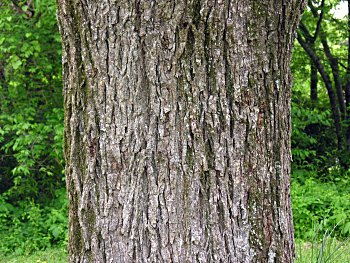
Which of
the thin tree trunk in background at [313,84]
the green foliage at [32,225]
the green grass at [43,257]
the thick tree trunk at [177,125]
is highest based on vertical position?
the thin tree trunk in background at [313,84]

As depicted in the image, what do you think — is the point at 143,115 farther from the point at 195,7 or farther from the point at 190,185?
the point at 195,7

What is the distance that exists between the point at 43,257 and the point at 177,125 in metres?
4.65

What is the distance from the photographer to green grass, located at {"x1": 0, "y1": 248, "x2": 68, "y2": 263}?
6254mm

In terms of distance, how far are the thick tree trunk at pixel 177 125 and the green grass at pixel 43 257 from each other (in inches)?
160

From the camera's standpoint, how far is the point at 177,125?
2.32 metres

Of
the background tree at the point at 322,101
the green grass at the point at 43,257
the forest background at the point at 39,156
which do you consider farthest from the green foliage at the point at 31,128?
the background tree at the point at 322,101

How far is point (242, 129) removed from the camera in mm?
2338

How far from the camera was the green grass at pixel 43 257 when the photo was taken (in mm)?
6254

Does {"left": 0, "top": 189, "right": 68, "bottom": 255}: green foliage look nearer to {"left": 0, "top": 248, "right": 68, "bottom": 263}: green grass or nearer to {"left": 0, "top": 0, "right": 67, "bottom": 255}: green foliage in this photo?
{"left": 0, "top": 0, "right": 67, "bottom": 255}: green foliage

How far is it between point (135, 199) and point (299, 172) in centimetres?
722

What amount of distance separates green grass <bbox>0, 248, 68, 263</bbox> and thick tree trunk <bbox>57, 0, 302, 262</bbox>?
160 inches

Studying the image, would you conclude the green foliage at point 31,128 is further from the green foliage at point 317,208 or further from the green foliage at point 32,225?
the green foliage at point 317,208

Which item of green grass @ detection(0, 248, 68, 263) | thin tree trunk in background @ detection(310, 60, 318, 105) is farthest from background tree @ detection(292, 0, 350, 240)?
green grass @ detection(0, 248, 68, 263)

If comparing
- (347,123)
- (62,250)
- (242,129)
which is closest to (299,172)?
(347,123)
